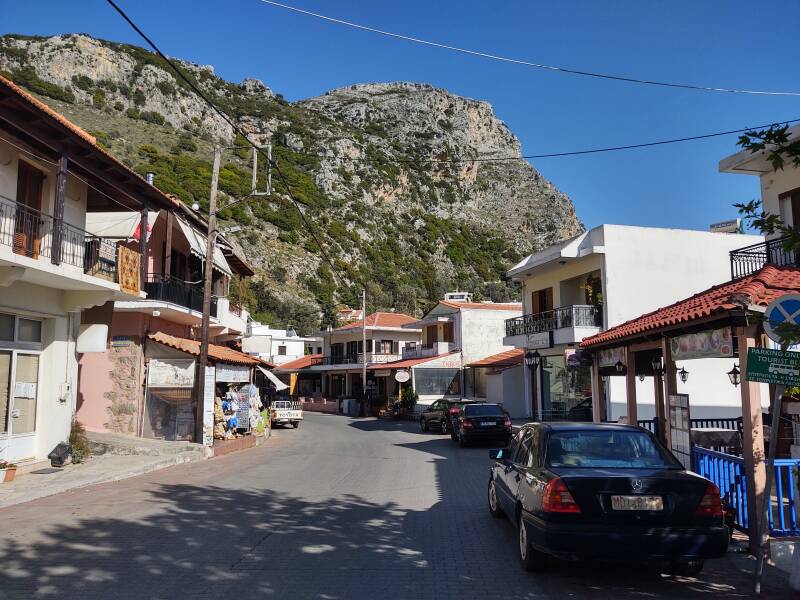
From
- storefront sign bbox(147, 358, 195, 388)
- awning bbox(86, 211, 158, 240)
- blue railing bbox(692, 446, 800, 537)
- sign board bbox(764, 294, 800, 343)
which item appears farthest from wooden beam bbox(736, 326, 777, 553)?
storefront sign bbox(147, 358, 195, 388)

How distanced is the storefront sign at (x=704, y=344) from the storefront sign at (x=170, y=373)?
47.8 ft

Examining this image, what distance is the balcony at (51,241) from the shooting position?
12.5m

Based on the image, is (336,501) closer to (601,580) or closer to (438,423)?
(601,580)

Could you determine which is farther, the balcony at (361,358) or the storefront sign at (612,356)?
the balcony at (361,358)

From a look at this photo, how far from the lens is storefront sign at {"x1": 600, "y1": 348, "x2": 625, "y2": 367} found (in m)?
13.1

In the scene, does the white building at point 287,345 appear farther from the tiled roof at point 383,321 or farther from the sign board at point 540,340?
the sign board at point 540,340

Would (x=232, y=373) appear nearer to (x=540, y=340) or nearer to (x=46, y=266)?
(x=46, y=266)

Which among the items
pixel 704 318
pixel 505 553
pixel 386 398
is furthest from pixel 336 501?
pixel 386 398

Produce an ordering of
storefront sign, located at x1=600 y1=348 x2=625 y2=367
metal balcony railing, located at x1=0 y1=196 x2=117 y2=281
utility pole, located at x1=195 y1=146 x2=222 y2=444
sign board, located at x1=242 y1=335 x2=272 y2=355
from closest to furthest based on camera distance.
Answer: metal balcony railing, located at x1=0 y1=196 x2=117 y2=281 < storefront sign, located at x1=600 y1=348 x2=625 y2=367 < utility pole, located at x1=195 y1=146 x2=222 y2=444 < sign board, located at x1=242 y1=335 x2=272 y2=355

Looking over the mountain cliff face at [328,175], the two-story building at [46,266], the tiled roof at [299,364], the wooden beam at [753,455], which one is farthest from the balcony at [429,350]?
the wooden beam at [753,455]

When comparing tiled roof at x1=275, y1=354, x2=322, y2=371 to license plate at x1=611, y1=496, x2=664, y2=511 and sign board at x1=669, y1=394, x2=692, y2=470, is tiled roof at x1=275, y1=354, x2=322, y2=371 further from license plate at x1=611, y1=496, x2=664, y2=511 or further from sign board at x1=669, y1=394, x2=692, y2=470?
license plate at x1=611, y1=496, x2=664, y2=511

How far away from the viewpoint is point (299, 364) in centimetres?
6044

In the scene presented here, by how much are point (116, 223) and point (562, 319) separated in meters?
17.9

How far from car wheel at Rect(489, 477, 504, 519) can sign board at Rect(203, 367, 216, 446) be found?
1209cm
